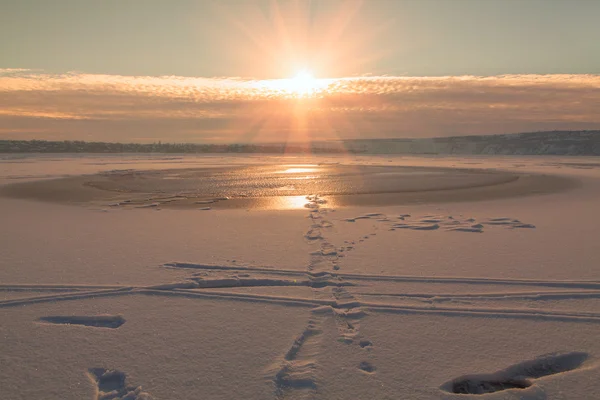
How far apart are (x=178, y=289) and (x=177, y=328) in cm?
108

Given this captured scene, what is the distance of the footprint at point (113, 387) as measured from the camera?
304 cm

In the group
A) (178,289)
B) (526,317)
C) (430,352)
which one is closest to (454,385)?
(430,352)

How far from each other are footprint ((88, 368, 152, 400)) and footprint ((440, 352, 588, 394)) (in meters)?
2.03

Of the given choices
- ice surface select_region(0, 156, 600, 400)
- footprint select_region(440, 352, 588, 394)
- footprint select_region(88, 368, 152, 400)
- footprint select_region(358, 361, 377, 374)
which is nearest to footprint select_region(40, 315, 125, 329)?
ice surface select_region(0, 156, 600, 400)

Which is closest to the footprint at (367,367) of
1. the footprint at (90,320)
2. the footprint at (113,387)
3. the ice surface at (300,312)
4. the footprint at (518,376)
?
the ice surface at (300,312)

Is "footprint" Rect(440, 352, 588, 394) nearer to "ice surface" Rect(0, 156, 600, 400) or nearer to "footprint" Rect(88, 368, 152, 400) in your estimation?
"ice surface" Rect(0, 156, 600, 400)

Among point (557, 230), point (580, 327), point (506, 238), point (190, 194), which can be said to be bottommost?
point (580, 327)

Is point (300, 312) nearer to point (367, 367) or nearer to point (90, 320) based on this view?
point (367, 367)

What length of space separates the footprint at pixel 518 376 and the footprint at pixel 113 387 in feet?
6.68

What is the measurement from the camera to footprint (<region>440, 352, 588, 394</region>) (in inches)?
125

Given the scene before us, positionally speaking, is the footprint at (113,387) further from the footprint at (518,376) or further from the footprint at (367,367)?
the footprint at (518,376)

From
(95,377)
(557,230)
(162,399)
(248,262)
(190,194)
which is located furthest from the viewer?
(190,194)

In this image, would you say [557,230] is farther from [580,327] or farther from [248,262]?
[248,262]

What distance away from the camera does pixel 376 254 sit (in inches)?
255
